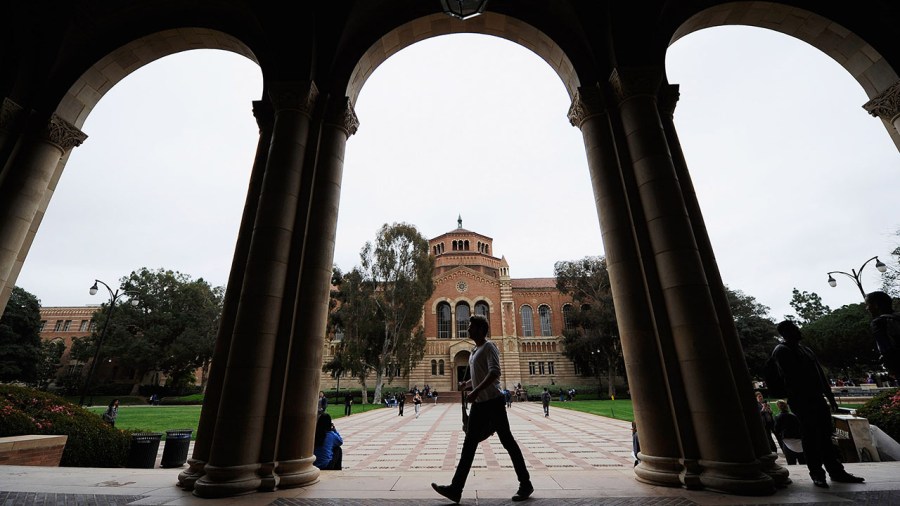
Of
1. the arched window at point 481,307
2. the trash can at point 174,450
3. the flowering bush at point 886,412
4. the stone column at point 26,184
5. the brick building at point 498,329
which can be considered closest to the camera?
the stone column at point 26,184

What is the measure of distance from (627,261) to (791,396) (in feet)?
7.18

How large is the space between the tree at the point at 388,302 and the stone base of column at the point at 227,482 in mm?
30144

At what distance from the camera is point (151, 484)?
449 cm

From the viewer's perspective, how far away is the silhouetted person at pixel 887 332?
3957mm

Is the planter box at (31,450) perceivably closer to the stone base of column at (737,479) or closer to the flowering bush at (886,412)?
the stone base of column at (737,479)

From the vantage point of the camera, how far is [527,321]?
53.6 meters

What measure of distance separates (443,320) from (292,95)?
1853 inches

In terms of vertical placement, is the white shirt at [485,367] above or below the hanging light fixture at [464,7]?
below

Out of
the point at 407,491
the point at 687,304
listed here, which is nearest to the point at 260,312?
the point at 407,491

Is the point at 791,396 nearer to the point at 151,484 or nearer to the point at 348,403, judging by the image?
the point at 151,484

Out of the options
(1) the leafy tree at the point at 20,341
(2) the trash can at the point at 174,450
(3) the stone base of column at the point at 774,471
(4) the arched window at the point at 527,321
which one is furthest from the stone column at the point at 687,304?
(1) the leafy tree at the point at 20,341

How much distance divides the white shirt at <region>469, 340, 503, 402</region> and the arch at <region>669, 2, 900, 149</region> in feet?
21.4

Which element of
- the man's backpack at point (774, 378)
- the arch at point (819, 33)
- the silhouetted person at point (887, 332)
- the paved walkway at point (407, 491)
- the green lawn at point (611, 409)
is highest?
the arch at point (819, 33)

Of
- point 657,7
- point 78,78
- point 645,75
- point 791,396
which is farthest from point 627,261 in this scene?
point 78,78
